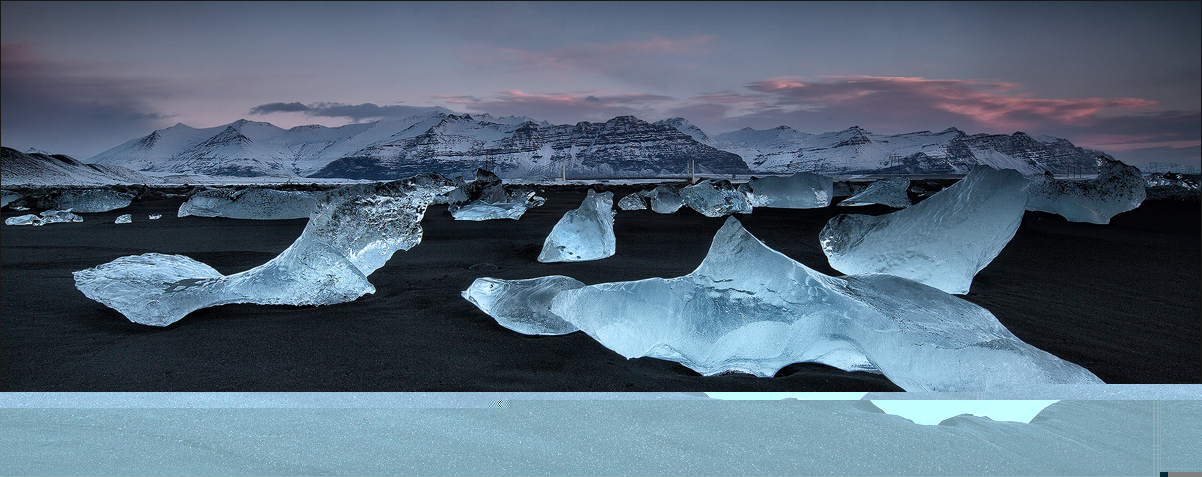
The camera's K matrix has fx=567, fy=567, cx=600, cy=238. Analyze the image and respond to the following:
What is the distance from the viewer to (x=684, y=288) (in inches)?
77.7

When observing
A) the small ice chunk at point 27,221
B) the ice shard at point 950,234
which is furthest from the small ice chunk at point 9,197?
the ice shard at point 950,234

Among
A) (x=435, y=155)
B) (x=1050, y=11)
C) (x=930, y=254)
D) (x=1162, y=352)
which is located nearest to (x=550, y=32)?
(x=930, y=254)

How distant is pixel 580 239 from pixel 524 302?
1.38 m

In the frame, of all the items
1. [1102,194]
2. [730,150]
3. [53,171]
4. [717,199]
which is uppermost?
[730,150]

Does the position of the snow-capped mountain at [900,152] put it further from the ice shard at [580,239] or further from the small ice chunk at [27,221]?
the small ice chunk at [27,221]

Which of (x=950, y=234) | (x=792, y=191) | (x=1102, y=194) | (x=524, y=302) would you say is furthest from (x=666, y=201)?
(x=524, y=302)

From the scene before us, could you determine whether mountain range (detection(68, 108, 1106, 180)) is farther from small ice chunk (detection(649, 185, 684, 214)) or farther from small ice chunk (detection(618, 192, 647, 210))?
small ice chunk (detection(618, 192, 647, 210))

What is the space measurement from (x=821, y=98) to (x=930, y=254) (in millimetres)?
1360

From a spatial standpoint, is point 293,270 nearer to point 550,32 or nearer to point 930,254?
point 550,32

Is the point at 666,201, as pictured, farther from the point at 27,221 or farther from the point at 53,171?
the point at 27,221

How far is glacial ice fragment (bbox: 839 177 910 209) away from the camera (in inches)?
305

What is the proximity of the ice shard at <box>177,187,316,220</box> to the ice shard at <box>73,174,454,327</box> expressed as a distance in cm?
312

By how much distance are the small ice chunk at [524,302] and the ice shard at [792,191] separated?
18.2 ft

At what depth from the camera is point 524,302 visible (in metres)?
2.20
